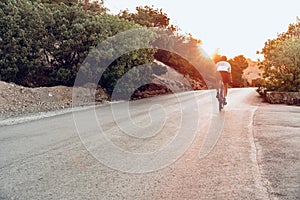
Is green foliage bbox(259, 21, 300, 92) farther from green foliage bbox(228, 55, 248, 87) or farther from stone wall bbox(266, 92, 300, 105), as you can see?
green foliage bbox(228, 55, 248, 87)

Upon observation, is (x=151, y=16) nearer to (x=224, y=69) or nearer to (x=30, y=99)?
(x=30, y=99)

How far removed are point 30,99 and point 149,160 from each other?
11.5 meters

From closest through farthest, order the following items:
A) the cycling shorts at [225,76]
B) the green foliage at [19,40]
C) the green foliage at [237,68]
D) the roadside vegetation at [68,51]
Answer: the cycling shorts at [225,76] → the green foliage at [19,40] → the roadside vegetation at [68,51] → the green foliage at [237,68]

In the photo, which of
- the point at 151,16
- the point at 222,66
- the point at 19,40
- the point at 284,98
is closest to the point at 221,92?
the point at 222,66

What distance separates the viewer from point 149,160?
5.95 m

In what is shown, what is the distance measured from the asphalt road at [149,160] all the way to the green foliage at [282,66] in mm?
13661

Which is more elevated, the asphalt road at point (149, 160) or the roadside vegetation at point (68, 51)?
the roadside vegetation at point (68, 51)

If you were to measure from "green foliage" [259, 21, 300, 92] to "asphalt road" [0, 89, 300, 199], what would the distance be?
13661mm

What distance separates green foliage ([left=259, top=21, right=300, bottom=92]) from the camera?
22.4 m

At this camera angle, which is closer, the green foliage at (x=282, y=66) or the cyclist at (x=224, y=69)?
the cyclist at (x=224, y=69)

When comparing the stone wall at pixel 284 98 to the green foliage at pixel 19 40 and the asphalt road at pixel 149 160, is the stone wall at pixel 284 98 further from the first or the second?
the green foliage at pixel 19 40

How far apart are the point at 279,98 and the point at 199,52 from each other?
821 inches

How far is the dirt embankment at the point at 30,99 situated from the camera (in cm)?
1396

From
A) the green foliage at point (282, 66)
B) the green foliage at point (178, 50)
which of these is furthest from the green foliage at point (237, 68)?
the green foliage at point (282, 66)
